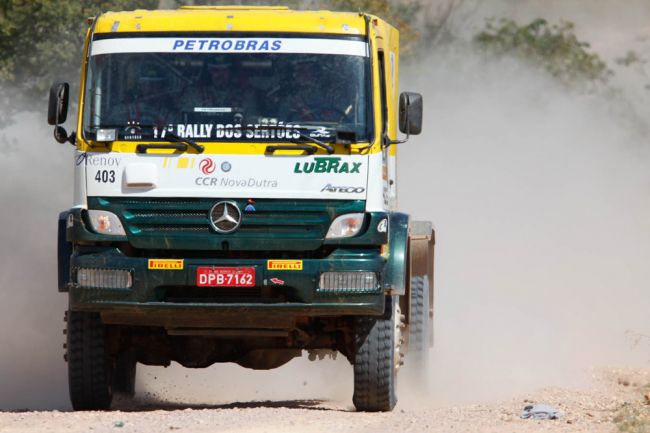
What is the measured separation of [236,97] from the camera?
11.3 meters

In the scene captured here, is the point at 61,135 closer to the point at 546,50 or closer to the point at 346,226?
the point at 346,226

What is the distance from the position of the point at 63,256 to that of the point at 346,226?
2.05 m

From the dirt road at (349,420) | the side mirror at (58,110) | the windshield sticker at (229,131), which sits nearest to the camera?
the dirt road at (349,420)

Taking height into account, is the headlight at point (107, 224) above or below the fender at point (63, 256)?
above

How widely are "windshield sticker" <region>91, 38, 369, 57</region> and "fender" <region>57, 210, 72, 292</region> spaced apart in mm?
1239

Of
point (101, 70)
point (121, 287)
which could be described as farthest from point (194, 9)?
point (121, 287)

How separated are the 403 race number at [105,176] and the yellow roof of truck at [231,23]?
1.09 m

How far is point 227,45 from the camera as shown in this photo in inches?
452

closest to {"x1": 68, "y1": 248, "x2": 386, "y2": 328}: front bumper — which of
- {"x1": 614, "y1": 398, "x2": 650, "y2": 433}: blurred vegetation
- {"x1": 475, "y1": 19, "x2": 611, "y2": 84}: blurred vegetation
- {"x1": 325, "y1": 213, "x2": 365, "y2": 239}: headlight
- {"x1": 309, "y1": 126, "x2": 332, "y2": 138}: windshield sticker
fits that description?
{"x1": 325, "y1": 213, "x2": 365, "y2": 239}: headlight

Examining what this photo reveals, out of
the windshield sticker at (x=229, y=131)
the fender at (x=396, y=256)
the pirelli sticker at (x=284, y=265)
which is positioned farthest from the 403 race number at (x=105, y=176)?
the fender at (x=396, y=256)

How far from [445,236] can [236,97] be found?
9.80 metres

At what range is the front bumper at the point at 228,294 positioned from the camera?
11.0m

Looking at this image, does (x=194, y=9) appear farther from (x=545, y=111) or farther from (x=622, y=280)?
(x=545, y=111)

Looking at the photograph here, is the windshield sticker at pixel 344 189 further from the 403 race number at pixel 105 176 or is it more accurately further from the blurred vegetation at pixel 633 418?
the blurred vegetation at pixel 633 418
